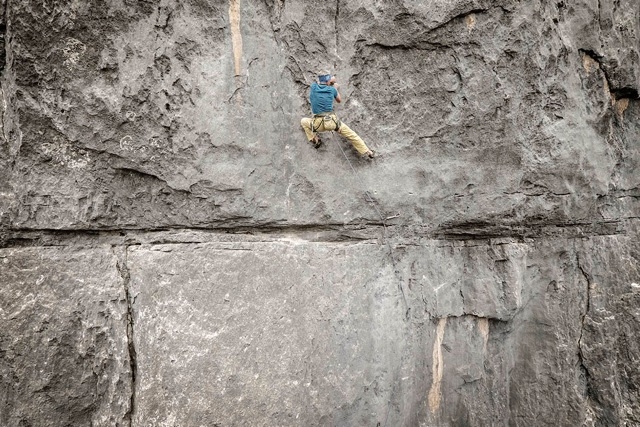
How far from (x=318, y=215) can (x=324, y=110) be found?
853 millimetres

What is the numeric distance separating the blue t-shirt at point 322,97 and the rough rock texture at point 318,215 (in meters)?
0.25

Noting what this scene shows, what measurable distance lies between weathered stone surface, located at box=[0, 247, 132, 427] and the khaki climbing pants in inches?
70.5

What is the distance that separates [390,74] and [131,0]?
2067mm

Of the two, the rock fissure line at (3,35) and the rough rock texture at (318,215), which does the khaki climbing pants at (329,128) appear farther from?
the rock fissure line at (3,35)

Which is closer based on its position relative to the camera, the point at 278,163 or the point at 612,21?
the point at 278,163

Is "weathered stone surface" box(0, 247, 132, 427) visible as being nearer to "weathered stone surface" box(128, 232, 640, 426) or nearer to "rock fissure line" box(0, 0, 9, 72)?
"weathered stone surface" box(128, 232, 640, 426)

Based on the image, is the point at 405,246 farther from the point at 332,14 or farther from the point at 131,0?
the point at 131,0

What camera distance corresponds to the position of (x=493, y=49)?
12.9 feet

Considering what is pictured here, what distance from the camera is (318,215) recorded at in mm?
3926

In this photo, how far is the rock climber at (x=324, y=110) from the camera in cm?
365

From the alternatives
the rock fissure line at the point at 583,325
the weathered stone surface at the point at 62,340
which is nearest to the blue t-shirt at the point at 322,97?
the weathered stone surface at the point at 62,340

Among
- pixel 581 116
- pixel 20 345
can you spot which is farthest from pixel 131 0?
pixel 581 116

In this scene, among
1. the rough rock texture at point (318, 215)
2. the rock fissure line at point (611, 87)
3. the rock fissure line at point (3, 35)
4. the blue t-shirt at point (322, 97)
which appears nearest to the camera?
the rock fissure line at point (3, 35)

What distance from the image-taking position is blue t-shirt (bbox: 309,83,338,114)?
364 centimetres
